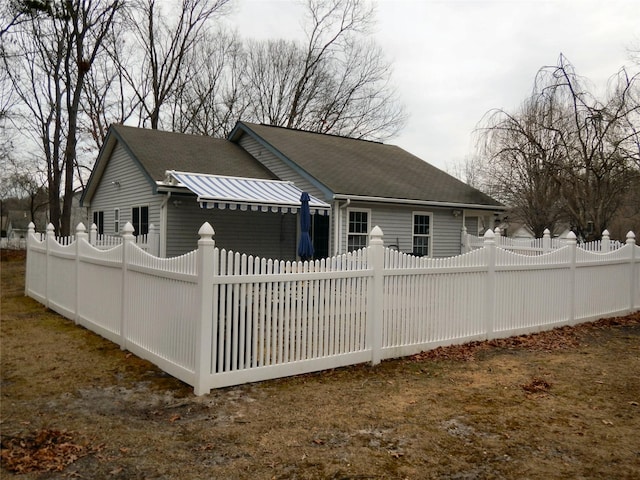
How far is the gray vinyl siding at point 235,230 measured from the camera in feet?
43.5

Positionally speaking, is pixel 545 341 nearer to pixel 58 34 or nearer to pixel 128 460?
pixel 128 460

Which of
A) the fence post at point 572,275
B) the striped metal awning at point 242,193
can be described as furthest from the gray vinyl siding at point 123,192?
the fence post at point 572,275

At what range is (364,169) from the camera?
16453 mm

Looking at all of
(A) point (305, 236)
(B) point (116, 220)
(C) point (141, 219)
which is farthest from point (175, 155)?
(A) point (305, 236)

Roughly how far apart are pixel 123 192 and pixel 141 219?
1798 mm

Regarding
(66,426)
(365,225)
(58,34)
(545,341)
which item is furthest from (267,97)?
(66,426)

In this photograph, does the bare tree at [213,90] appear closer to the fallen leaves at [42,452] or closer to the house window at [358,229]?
the house window at [358,229]

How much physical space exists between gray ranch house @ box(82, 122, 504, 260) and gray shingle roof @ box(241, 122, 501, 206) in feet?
0.18

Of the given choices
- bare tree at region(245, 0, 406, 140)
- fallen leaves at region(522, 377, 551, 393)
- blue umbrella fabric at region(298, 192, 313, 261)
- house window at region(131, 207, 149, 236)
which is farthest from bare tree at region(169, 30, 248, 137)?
fallen leaves at region(522, 377, 551, 393)

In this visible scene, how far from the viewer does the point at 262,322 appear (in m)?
5.34

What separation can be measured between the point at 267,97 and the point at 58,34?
13036 millimetres

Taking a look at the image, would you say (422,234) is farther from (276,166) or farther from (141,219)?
(141,219)

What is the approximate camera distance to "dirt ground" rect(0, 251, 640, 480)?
11.8 feet

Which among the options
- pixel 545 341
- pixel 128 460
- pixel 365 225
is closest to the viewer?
pixel 128 460
